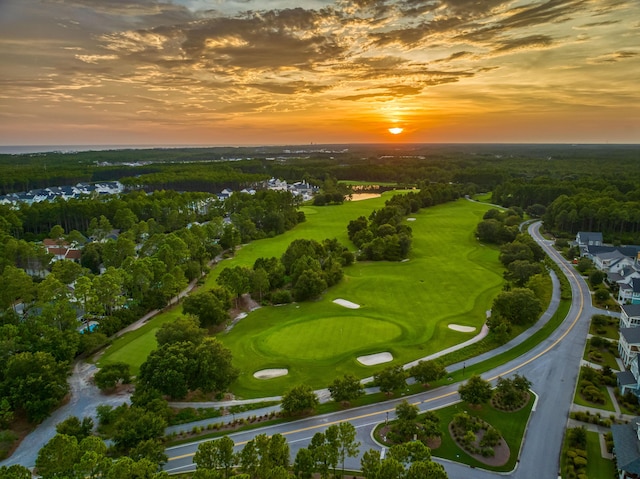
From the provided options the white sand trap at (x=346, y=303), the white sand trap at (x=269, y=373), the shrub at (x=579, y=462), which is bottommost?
the white sand trap at (x=346, y=303)

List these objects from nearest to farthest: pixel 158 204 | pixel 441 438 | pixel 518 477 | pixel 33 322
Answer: pixel 518 477, pixel 441 438, pixel 33 322, pixel 158 204

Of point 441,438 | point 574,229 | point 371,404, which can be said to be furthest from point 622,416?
point 574,229

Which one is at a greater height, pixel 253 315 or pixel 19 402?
pixel 19 402

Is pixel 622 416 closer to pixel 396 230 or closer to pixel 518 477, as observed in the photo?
pixel 518 477

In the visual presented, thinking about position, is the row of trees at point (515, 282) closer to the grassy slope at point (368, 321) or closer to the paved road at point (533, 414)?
the paved road at point (533, 414)

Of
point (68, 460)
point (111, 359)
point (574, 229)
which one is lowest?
point (574, 229)

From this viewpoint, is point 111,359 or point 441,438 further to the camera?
point 111,359

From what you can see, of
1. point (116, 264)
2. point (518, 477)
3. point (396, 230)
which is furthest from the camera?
point (396, 230)

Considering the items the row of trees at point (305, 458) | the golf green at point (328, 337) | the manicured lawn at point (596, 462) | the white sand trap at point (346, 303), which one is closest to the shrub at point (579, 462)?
the manicured lawn at point (596, 462)
